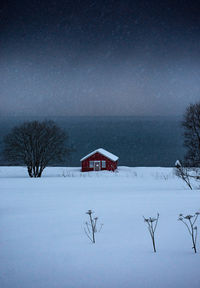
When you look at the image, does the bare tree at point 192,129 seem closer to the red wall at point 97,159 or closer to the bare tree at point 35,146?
the bare tree at point 35,146

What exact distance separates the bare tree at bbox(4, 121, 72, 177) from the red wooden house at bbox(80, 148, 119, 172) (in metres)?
9.98

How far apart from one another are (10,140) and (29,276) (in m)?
23.9

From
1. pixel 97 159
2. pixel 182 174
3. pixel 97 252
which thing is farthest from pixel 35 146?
pixel 97 252

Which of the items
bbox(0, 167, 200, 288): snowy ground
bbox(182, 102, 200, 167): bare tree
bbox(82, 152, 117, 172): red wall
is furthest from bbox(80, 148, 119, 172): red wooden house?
bbox(0, 167, 200, 288): snowy ground

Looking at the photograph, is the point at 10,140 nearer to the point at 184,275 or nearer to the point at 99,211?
the point at 99,211

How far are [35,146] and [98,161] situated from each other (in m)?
12.6

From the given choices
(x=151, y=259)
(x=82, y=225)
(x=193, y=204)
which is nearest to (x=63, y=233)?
(x=82, y=225)

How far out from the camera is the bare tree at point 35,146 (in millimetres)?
24141

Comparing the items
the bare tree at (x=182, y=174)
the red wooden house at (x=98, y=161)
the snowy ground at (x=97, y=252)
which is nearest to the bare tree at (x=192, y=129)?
the bare tree at (x=182, y=174)

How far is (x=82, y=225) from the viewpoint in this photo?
438cm

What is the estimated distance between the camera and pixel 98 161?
34.5 metres

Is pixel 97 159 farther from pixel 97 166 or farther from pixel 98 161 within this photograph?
pixel 97 166

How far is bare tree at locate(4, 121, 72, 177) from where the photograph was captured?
2414 cm

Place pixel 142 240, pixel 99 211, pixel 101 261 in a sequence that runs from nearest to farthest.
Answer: pixel 101 261, pixel 142 240, pixel 99 211
